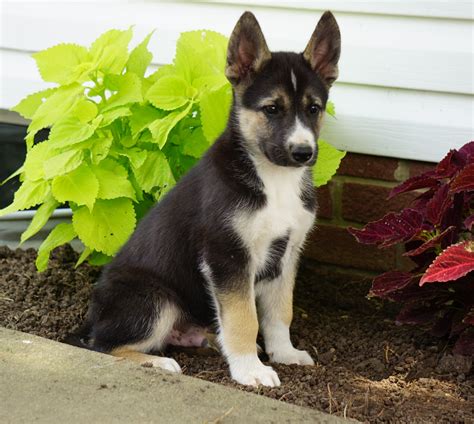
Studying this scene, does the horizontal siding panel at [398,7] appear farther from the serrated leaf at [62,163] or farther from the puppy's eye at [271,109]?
the serrated leaf at [62,163]

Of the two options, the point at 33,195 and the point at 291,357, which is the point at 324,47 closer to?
the point at 291,357

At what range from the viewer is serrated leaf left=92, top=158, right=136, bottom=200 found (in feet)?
17.0

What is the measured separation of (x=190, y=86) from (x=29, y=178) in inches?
41.6

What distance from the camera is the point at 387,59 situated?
585 centimetres

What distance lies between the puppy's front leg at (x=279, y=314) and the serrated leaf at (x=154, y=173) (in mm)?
895

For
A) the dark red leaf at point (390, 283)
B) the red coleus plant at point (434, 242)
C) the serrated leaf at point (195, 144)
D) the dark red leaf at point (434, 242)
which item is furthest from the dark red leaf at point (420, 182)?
the serrated leaf at point (195, 144)

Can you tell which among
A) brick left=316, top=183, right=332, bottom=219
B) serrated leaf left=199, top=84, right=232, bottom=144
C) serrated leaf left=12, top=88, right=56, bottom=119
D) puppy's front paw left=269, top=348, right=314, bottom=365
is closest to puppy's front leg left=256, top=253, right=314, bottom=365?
puppy's front paw left=269, top=348, right=314, bottom=365

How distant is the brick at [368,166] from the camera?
5941mm

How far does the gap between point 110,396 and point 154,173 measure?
68.0 inches

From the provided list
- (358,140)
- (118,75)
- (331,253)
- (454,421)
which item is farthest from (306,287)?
(454,421)

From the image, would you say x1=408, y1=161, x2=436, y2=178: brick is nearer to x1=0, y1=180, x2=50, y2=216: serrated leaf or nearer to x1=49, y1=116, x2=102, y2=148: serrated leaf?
x1=49, y1=116, x2=102, y2=148: serrated leaf

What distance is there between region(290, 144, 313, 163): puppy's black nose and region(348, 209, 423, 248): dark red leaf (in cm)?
59

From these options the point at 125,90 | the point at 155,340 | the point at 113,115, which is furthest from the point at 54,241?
the point at 155,340

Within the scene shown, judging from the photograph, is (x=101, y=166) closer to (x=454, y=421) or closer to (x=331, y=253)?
(x=331, y=253)
